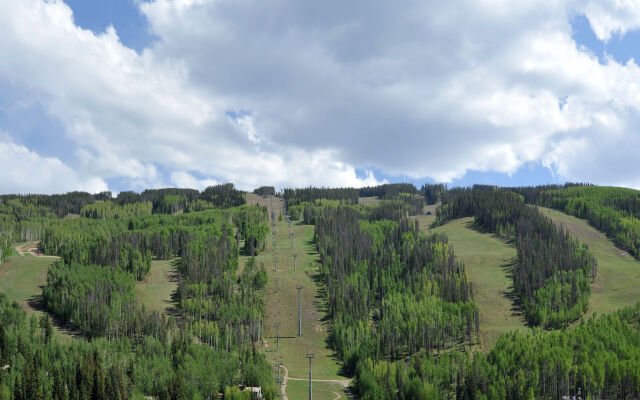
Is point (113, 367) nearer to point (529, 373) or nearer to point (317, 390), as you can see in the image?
point (317, 390)

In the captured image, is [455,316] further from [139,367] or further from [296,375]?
[139,367]

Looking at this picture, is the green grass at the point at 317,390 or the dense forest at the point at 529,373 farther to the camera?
the green grass at the point at 317,390

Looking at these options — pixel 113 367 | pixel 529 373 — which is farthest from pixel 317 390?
pixel 529 373

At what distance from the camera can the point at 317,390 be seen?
150 metres

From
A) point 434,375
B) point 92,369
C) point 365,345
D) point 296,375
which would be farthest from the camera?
point 365,345

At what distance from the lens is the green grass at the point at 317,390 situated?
14362cm

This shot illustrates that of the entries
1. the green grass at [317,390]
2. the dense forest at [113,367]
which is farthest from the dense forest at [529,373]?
the dense forest at [113,367]

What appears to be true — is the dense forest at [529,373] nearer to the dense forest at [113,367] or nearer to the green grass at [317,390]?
the green grass at [317,390]

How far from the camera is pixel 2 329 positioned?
149125mm

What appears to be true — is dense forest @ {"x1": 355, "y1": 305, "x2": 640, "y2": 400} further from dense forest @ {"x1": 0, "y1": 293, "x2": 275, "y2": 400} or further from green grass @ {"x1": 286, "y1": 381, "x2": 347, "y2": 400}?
dense forest @ {"x1": 0, "y1": 293, "x2": 275, "y2": 400}

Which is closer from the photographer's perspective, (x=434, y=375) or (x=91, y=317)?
(x=434, y=375)

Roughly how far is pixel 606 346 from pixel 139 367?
12826 cm

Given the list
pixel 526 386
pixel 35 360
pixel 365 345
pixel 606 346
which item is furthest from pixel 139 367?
pixel 606 346

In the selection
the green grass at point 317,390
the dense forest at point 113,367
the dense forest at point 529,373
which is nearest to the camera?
the dense forest at point 113,367
